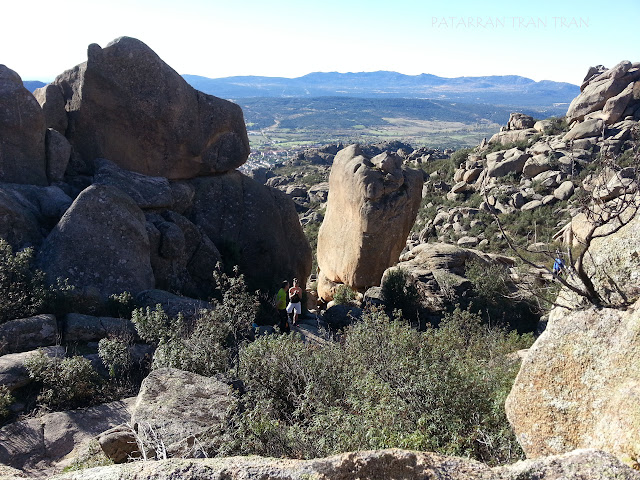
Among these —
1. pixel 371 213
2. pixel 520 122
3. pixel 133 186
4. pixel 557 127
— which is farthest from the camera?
pixel 520 122

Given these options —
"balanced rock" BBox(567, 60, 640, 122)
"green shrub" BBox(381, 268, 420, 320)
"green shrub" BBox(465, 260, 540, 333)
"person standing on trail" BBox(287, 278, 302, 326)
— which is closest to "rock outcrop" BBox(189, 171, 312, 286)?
"person standing on trail" BBox(287, 278, 302, 326)

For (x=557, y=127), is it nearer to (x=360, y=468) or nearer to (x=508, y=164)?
(x=508, y=164)

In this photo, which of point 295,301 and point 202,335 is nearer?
point 202,335

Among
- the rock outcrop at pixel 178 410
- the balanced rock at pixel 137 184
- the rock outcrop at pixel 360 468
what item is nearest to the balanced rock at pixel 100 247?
the balanced rock at pixel 137 184

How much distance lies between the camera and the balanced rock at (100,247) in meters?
10.4

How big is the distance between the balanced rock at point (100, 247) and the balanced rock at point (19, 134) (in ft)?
8.04

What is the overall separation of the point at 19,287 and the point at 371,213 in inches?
407

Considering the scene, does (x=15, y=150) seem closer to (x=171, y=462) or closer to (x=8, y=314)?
(x=8, y=314)

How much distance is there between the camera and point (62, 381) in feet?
22.3

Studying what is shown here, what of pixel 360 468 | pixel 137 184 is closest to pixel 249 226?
pixel 137 184

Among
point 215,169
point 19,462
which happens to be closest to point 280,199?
point 215,169

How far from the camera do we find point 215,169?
1634 centimetres

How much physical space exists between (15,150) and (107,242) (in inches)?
148

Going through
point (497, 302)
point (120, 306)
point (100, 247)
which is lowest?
point (497, 302)
